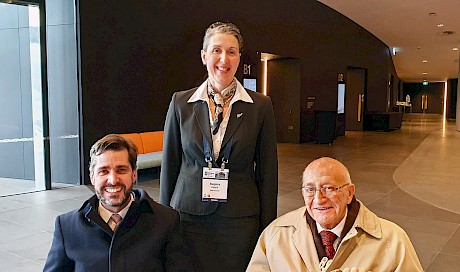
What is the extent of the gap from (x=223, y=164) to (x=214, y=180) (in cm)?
8

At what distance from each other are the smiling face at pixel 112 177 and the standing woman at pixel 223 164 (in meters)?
0.32

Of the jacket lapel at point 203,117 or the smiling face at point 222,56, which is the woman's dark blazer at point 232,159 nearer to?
the jacket lapel at point 203,117

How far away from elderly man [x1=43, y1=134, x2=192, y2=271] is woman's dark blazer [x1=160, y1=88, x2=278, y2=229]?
24 cm

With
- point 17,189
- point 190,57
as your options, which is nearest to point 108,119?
point 17,189

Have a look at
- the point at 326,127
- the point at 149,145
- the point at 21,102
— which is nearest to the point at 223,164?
the point at 21,102

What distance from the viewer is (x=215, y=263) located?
2.04 meters

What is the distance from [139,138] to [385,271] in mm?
6580

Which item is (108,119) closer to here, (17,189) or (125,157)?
(17,189)

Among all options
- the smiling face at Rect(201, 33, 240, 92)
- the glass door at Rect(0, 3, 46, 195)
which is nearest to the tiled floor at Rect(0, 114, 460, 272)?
the glass door at Rect(0, 3, 46, 195)

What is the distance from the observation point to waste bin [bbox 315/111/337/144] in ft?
43.8

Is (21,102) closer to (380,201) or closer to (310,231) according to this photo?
(380,201)

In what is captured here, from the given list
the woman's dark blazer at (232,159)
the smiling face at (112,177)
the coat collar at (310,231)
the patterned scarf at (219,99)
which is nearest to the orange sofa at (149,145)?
the woman's dark blazer at (232,159)

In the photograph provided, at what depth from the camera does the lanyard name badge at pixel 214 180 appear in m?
1.98

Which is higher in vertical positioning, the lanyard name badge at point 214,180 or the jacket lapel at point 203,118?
the jacket lapel at point 203,118
